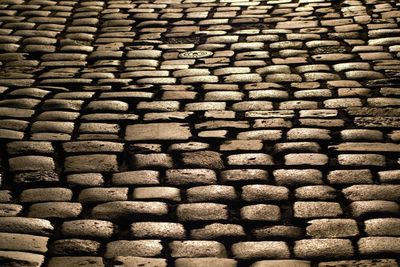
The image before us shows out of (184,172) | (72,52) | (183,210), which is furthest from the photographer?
(72,52)

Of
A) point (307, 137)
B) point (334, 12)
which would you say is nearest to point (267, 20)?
point (334, 12)

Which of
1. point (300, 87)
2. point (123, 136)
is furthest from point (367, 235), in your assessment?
point (300, 87)

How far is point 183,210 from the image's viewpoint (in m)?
3.89

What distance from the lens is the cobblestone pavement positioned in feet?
11.9

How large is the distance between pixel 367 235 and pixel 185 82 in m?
2.57

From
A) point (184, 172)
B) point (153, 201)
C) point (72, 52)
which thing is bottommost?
point (153, 201)

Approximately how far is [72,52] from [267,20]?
2.02 meters

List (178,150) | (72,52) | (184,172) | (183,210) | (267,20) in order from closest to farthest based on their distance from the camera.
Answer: (183,210) < (184,172) < (178,150) < (72,52) < (267,20)

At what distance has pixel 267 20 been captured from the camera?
7547 millimetres

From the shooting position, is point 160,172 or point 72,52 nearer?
point 160,172

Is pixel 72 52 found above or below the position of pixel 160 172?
above

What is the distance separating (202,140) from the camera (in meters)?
4.77

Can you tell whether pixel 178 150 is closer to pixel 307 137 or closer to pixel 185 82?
pixel 307 137

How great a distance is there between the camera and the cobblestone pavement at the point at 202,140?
3629 mm
